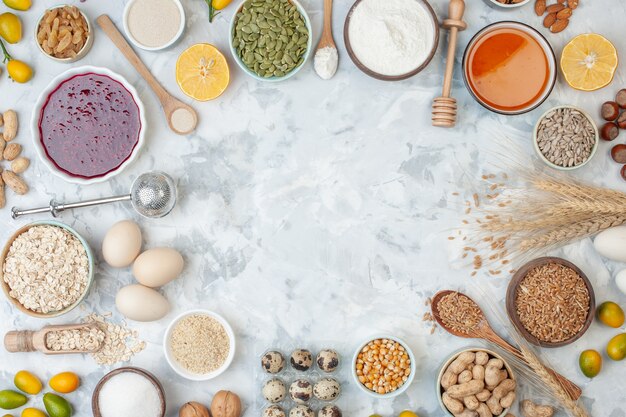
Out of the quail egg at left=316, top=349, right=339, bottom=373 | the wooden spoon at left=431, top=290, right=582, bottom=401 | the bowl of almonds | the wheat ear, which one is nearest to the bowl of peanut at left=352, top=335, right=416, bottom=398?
the quail egg at left=316, top=349, right=339, bottom=373

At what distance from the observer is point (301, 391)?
6.00ft

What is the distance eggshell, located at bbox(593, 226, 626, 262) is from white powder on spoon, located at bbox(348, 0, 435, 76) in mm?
758

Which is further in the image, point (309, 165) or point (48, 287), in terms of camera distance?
point (309, 165)

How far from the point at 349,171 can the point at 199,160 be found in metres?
0.47

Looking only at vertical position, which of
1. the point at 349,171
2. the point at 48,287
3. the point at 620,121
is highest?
the point at 620,121

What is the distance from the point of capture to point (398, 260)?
6.33 ft

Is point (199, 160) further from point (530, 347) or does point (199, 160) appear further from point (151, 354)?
point (530, 347)

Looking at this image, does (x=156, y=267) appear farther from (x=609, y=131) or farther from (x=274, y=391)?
(x=609, y=131)

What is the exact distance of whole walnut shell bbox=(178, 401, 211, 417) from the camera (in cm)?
182

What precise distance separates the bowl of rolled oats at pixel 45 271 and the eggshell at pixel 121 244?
0.21 feet

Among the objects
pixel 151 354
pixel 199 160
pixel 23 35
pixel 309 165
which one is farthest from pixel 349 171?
pixel 23 35

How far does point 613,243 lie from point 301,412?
3.45ft

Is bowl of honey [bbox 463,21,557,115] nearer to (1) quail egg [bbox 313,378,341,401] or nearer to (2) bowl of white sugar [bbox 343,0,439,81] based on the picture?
(2) bowl of white sugar [bbox 343,0,439,81]

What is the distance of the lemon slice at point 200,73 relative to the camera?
1.85 metres
